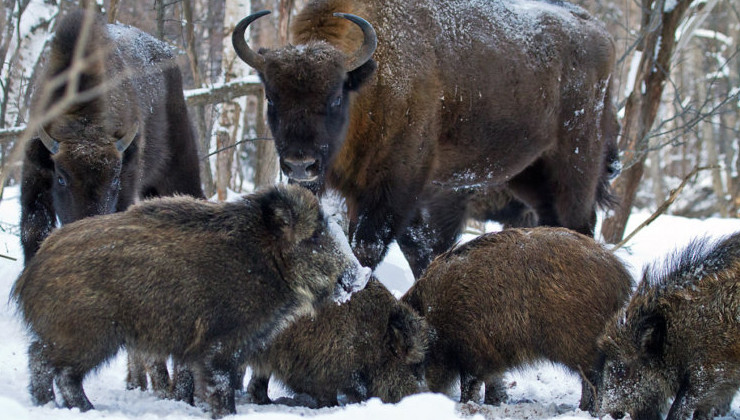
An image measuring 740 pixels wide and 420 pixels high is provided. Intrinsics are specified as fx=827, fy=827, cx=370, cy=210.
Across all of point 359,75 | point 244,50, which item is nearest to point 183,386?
point 244,50

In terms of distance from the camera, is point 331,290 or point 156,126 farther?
point 156,126

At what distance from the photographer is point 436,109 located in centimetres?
689

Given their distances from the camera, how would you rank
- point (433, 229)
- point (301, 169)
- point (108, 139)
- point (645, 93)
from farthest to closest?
point (645, 93), point (433, 229), point (108, 139), point (301, 169)

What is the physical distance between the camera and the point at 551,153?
823cm

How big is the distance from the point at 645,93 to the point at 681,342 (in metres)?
7.18

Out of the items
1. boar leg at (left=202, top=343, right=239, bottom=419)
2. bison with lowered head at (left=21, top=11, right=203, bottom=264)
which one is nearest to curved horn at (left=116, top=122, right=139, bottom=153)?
bison with lowered head at (left=21, top=11, right=203, bottom=264)

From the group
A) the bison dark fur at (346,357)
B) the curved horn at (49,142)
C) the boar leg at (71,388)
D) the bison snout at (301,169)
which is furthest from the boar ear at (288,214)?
the curved horn at (49,142)

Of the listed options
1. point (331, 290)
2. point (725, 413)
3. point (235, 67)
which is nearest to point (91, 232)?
point (331, 290)

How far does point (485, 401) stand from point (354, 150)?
89.9 inches

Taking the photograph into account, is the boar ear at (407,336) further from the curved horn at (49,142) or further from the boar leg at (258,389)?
the curved horn at (49,142)

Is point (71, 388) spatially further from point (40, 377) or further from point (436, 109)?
point (436, 109)

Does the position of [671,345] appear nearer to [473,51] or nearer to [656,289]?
[656,289]

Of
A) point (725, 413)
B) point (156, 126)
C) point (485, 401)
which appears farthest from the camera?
point (156, 126)

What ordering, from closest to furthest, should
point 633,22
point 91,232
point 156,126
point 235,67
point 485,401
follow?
point 91,232, point 485,401, point 156,126, point 235,67, point 633,22
